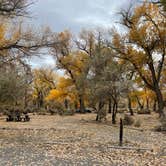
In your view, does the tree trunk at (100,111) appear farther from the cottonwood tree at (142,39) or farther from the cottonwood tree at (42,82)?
the cottonwood tree at (42,82)

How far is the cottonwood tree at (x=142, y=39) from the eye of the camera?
2834 centimetres

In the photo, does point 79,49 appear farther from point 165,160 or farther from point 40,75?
point 165,160

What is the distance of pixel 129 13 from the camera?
2886 cm

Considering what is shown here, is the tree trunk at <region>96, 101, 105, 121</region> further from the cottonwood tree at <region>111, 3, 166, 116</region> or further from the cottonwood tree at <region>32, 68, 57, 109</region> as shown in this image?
the cottonwood tree at <region>32, 68, 57, 109</region>

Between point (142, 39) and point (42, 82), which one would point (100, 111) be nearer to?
point (142, 39)

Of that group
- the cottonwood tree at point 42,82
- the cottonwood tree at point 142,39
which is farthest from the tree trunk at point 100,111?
the cottonwood tree at point 42,82

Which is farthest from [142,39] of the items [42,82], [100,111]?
[42,82]

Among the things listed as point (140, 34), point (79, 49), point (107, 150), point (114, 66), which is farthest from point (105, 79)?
point (79, 49)

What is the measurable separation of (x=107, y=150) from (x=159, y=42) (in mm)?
19628

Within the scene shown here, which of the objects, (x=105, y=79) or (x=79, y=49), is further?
(x=79, y=49)

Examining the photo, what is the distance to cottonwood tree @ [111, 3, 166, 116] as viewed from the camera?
2834 cm

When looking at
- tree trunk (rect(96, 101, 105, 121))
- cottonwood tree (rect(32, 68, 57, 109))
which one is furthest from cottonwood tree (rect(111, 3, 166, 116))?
cottonwood tree (rect(32, 68, 57, 109))

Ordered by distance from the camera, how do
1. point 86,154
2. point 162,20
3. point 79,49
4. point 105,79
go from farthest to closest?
point 79,49 < point 162,20 < point 105,79 < point 86,154

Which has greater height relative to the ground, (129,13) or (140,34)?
(129,13)
